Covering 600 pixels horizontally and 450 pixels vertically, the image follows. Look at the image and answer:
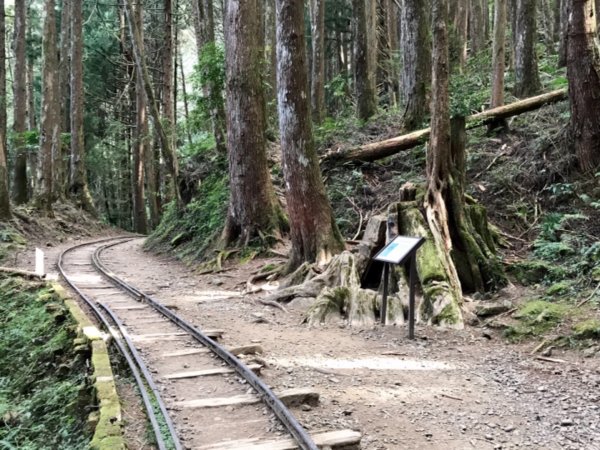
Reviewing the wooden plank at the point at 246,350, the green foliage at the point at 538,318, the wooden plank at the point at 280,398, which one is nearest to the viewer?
the wooden plank at the point at 280,398

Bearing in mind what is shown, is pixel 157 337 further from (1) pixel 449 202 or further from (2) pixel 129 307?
(1) pixel 449 202

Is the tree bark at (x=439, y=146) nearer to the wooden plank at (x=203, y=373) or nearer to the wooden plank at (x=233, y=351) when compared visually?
the wooden plank at (x=233, y=351)

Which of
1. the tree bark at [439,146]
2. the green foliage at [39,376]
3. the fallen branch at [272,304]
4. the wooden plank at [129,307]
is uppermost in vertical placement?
the tree bark at [439,146]

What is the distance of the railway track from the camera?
4668 millimetres

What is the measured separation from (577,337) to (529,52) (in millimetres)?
11317

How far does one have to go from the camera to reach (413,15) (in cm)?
1523

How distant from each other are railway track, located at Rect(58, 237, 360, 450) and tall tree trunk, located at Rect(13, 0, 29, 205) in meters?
18.0

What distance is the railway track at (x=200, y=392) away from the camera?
4.67 m

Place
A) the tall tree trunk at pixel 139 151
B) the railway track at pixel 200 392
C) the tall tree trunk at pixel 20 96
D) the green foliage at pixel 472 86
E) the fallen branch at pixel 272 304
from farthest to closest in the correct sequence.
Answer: the tall tree trunk at pixel 139 151
the tall tree trunk at pixel 20 96
the green foliage at pixel 472 86
the fallen branch at pixel 272 304
the railway track at pixel 200 392

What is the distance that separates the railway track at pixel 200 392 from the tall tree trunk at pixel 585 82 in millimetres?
7191

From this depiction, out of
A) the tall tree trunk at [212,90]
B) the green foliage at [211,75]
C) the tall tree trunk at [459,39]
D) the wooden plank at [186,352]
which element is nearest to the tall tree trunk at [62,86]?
the tall tree trunk at [212,90]

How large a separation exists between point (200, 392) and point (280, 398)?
39.6 inches

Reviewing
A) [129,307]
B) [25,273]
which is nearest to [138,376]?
[129,307]

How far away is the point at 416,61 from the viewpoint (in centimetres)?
1532
